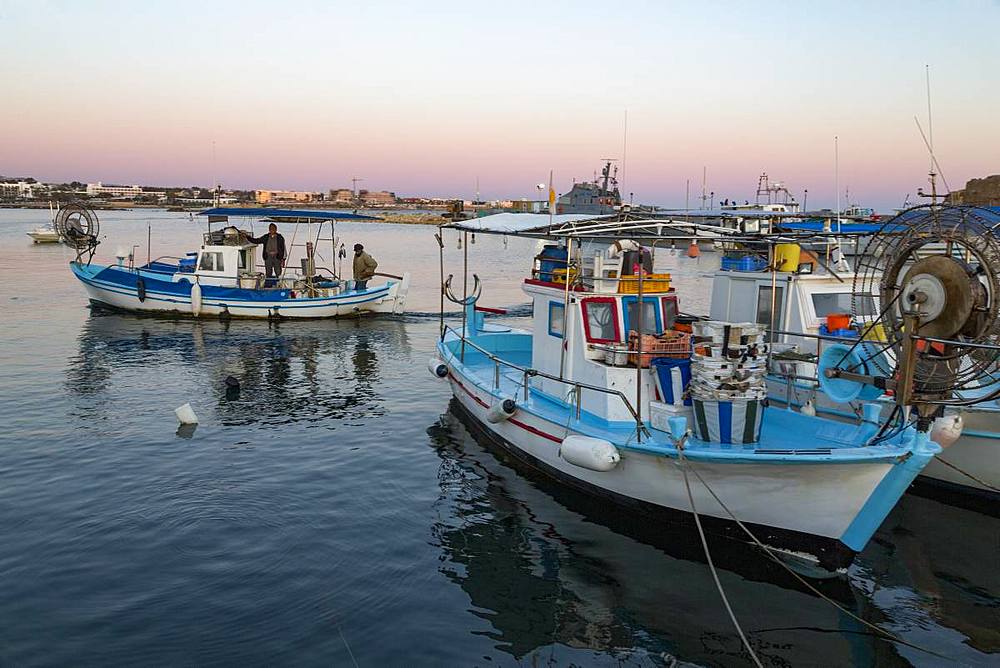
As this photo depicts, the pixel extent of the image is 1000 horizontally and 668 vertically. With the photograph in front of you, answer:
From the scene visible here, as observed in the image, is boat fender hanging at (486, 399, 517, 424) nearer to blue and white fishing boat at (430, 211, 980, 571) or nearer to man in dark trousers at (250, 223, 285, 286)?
blue and white fishing boat at (430, 211, 980, 571)

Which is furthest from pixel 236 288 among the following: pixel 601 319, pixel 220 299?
pixel 601 319

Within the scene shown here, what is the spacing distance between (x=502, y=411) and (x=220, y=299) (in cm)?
2143

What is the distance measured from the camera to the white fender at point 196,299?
31.1 metres

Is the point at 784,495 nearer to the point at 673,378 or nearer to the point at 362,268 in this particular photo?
the point at 673,378

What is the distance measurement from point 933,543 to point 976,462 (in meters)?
2.29

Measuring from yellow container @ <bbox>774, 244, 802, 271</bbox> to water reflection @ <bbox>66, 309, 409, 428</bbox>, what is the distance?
9.99m

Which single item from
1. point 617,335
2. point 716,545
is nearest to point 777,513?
point 716,545

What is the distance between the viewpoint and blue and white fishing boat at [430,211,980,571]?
9.66 meters

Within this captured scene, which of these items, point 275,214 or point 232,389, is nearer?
point 232,389

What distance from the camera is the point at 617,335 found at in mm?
12984

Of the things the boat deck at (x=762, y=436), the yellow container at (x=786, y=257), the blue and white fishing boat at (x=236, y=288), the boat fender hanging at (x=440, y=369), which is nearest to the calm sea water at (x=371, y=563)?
the boat fender hanging at (x=440, y=369)


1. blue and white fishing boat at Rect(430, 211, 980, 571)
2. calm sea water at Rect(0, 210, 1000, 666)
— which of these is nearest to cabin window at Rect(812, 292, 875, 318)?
blue and white fishing boat at Rect(430, 211, 980, 571)

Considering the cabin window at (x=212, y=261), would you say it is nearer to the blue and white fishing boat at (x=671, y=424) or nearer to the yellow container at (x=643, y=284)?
the blue and white fishing boat at (x=671, y=424)

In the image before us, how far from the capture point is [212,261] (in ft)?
105
